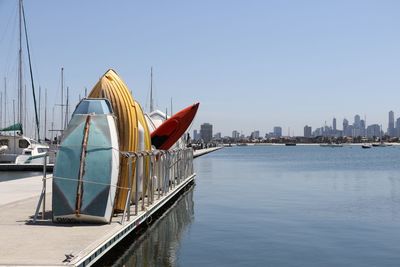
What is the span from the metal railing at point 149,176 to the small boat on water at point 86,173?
36 centimetres

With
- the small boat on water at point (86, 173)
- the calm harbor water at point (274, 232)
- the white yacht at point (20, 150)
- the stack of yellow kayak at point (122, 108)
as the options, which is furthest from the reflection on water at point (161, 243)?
the white yacht at point (20, 150)

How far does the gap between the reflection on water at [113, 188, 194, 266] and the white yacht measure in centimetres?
3188

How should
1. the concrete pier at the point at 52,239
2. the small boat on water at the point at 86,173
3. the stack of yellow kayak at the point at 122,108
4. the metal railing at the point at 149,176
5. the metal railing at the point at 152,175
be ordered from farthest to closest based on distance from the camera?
the stack of yellow kayak at the point at 122,108 < the metal railing at the point at 152,175 < the metal railing at the point at 149,176 < the small boat on water at the point at 86,173 < the concrete pier at the point at 52,239

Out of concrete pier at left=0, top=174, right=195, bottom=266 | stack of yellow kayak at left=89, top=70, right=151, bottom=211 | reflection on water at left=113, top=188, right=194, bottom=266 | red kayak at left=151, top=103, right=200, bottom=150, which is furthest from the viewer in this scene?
red kayak at left=151, top=103, right=200, bottom=150

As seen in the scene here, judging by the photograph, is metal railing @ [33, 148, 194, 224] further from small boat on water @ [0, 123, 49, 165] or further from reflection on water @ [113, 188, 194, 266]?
small boat on water @ [0, 123, 49, 165]

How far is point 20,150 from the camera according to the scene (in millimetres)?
55875

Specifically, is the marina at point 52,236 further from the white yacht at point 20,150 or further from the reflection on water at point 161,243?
the white yacht at point 20,150

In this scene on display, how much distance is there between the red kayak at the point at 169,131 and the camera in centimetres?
2781

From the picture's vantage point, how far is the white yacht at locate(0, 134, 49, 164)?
53.1 m

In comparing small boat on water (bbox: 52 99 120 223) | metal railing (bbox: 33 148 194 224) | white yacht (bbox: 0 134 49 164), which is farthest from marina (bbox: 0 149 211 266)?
white yacht (bbox: 0 134 49 164)

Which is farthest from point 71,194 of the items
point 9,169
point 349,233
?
point 9,169

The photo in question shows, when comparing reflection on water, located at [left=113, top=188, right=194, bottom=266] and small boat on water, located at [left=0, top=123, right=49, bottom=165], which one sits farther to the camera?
small boat on water, located at [left=0, top=123, right=49, bottom=165]

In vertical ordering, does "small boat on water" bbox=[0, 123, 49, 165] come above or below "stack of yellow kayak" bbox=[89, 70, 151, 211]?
below

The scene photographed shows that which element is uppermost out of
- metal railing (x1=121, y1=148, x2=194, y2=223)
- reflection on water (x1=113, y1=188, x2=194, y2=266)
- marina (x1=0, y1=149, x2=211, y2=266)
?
metal railing (x1=121, y1=148, x2=194, y2=223)
